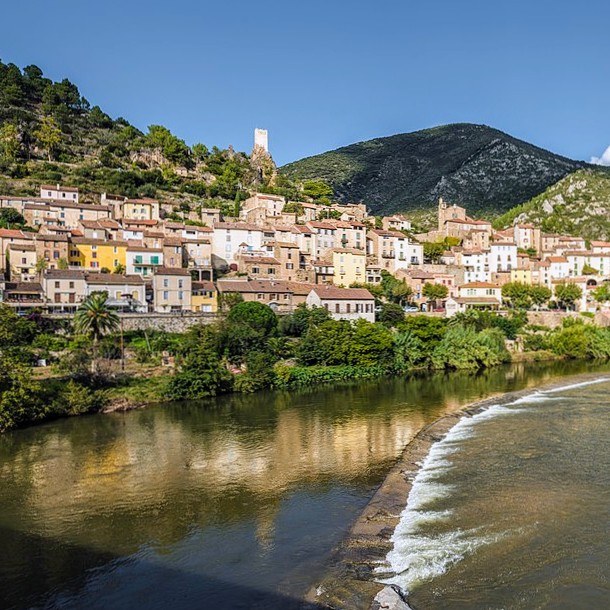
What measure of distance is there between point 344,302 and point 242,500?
37133mm

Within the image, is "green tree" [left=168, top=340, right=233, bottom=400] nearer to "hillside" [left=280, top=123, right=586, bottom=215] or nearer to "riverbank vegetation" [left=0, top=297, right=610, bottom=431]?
"riverbank vegetation" [left=0, top=297, right=610, bottom=431]

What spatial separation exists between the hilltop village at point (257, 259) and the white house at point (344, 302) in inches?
4.3

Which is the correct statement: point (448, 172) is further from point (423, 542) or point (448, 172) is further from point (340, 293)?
point (423, 542)

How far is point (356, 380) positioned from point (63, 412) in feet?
73.2

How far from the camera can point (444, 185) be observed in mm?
150875

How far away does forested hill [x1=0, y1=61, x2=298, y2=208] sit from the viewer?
275 feet

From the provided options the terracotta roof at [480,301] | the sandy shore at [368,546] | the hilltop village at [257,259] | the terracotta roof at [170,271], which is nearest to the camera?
the sandy shore at [368,546]

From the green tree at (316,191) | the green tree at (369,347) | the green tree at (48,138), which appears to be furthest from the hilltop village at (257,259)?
the green tree at (48,138)

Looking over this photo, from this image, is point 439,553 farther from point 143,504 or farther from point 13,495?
point 13,495

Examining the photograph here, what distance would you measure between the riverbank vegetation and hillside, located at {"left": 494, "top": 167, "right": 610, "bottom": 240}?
60.7 meters

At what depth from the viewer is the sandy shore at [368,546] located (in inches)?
512

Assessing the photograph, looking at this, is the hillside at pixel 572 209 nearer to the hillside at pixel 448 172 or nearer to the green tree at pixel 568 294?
the hillside at pixel 448 172

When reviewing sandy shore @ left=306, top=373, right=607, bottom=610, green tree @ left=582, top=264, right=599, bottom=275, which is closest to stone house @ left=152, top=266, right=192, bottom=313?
sandy shore @ left=306, top=373, right=607, bottom=610

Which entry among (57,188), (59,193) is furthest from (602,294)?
(57,188)
